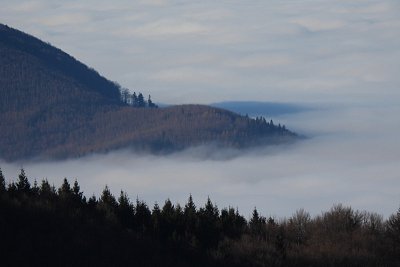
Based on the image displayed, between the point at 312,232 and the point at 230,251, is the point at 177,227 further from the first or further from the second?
the point at 312,232

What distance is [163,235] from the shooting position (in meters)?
92.8

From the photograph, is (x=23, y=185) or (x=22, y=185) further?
(x=23, y=185)

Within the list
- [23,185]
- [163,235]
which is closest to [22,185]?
[23,185]

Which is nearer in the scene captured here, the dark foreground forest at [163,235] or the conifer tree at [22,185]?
the dark foreground forest at [163,235]

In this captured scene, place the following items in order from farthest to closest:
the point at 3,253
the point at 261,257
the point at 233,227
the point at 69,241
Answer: the point at 233,227 → the point at 261,257 → the point at 69,241 → the point at 3,253

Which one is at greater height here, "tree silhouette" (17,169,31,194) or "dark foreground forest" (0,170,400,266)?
"tree silhouette" (17,169,31,194)

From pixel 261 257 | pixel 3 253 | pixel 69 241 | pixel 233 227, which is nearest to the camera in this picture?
pixel 3 253

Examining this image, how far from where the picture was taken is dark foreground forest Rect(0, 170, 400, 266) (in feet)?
269

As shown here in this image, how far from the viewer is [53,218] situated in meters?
86.6

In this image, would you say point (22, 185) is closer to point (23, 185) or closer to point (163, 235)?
point (23, 185)

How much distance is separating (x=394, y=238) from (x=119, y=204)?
2382 cm

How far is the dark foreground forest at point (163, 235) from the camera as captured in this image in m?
81.9

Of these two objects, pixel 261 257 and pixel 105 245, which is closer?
pixel 105 245

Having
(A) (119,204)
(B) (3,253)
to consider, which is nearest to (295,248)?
(A) (119,204)
